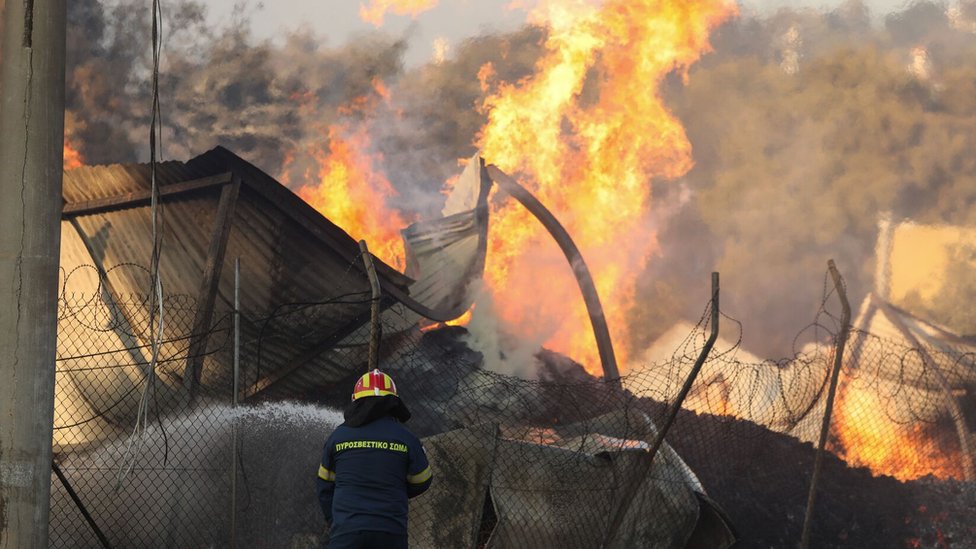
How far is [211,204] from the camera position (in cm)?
1295

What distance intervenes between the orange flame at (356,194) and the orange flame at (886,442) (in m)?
8.49

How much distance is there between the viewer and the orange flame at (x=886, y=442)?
14.1 meters

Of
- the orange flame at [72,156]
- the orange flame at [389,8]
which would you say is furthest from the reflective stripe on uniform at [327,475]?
the orange flame at [389,8]

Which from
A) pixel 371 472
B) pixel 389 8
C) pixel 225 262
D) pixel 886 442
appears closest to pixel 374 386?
pixel 371 472

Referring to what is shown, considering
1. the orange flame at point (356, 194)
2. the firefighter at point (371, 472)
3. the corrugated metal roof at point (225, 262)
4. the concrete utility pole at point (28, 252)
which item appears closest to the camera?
the firefighter at point (371, 472)

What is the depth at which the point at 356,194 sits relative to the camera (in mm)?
19359

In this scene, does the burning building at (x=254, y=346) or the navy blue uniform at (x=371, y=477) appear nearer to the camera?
the navy blue uniform at (x=371, y=477)

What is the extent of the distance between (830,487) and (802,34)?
1069cm

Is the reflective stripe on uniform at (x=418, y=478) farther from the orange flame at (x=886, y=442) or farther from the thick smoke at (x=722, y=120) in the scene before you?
the thick smoke at (x=722, y=120)

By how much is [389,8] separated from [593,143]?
5243 mm

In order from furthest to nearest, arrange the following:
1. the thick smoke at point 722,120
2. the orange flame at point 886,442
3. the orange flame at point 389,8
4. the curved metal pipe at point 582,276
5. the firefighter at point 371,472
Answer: the orange flame at point 389,8, the thick smoke at point 722,120, the curved metal pipe at point 582,276, the orange flame at point 886,442, the firefighter at point 371,472

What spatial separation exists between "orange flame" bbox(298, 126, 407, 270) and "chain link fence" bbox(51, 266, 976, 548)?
142 inches

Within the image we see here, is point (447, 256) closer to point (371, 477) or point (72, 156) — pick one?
point (371, 477)

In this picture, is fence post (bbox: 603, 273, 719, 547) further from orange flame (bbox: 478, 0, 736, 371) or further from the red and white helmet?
orange flame (bbox: 478, 0, 736, 371)
